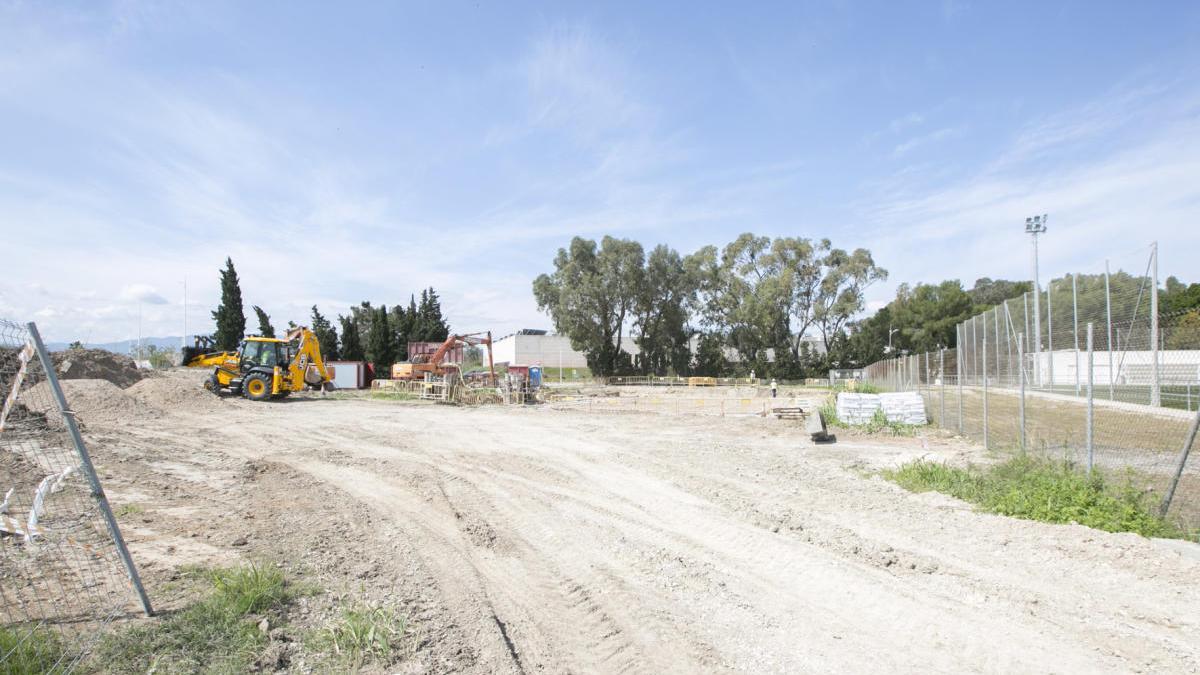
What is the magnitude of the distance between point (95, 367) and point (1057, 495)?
104ft

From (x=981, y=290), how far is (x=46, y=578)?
419 ft

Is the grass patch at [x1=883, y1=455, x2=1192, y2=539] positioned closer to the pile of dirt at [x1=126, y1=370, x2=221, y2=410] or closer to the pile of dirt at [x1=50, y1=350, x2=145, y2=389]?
the pile of dirt at [x1=126, y1=370, x2=221, y2=410]

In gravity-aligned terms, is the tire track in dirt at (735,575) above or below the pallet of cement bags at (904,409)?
below

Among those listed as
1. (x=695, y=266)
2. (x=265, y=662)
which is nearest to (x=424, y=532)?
(x=265, y=662)

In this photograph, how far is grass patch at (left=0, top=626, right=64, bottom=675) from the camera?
3.75 meters

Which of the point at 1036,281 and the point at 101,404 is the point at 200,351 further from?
the point at 1036,281

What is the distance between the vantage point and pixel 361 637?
176 inches

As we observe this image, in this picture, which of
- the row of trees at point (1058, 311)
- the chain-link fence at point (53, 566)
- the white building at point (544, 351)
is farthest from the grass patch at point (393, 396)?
the white building at point (544, 351)

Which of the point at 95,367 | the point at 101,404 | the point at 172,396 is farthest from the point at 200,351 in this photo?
the point at 101,404

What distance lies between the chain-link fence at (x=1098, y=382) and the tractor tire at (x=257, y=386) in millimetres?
25557

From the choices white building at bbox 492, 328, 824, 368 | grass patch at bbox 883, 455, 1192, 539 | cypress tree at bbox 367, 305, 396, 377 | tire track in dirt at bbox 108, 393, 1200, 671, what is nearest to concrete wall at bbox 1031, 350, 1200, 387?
grass patch at bbox 883, 455, 1192, 539

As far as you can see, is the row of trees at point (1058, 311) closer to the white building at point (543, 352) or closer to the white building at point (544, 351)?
the white building at point (544, 351)

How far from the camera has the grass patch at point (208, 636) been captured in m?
4.08

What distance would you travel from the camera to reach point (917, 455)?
13117mm
